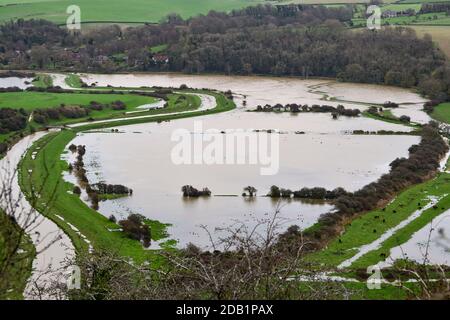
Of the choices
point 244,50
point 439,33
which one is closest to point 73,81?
point 244,50

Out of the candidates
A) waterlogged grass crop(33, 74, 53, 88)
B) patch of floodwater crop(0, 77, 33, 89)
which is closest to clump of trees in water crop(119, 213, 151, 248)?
waterlogged grass crop(33, 74, 53, 88)

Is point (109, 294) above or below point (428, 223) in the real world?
above

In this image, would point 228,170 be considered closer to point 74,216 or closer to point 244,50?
point 74,216

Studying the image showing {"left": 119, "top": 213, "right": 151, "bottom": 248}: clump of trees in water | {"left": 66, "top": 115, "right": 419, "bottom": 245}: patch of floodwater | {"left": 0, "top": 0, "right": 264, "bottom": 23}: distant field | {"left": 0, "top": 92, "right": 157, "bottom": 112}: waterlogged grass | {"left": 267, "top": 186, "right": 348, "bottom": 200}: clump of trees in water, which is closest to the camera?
{"left": 119, "top": 213, "right": 151, "bottom": 248}: clump of trees in water

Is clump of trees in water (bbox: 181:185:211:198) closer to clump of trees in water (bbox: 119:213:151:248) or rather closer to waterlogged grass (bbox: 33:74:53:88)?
clump of trees in water (bbox: 119:213:151:248)

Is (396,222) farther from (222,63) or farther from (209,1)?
(209,1)
